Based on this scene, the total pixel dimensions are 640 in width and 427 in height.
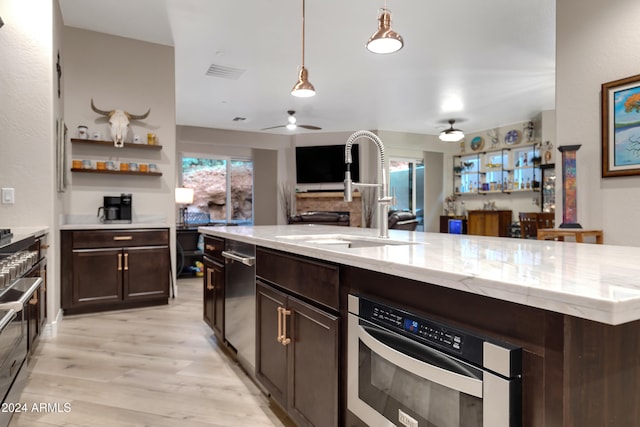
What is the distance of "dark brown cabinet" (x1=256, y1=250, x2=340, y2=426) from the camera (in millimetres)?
1432

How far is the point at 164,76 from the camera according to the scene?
14.8ft

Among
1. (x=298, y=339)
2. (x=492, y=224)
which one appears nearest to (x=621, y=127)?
(x=298, y=339)

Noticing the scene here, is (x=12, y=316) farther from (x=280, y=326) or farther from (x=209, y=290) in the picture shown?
(x=209, y=290)

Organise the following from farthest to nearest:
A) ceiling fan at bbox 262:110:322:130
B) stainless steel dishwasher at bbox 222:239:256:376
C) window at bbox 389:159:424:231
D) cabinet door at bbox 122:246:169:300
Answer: window at bbox 389:159:424:231 → ceiling fan at bbox 262:110:322:130 → cabinet door at bbox 122:246:169:300 → stainless steel dishwasher at bbox 222:239:256:376

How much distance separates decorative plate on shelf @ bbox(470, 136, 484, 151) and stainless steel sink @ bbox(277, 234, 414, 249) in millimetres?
8372

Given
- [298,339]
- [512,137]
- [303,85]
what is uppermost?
[512,137]

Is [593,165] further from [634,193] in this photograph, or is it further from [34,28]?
[34,28]

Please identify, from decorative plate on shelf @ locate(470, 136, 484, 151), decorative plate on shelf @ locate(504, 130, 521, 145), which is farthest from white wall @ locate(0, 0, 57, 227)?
decorative plate on shelf @ locate(470, 136, 484, 151)

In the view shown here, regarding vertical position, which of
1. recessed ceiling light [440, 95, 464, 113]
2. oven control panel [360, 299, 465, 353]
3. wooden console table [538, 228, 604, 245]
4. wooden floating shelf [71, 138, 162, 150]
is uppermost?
recessed ceiling light [440, 95, 464, 113]

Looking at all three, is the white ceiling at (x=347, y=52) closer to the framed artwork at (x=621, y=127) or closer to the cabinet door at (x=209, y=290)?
the framed artwork at (x=621, y=127)

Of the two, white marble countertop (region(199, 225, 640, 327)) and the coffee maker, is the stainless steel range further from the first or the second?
the coffee maker

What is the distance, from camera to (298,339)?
1.65m

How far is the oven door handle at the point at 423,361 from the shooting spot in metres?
0.88

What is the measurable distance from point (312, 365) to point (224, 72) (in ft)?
15.9
